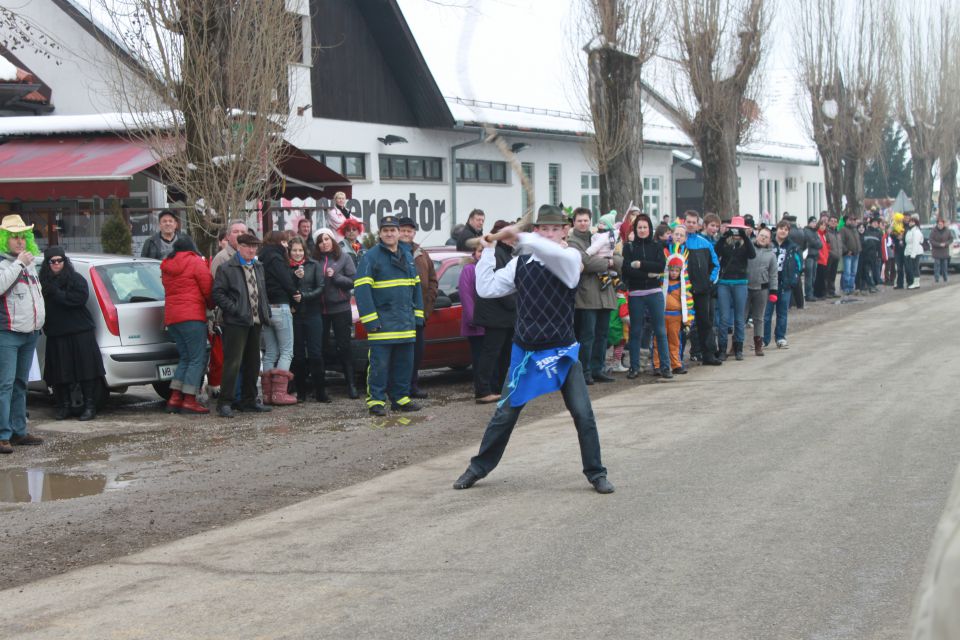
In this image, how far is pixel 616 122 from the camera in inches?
839

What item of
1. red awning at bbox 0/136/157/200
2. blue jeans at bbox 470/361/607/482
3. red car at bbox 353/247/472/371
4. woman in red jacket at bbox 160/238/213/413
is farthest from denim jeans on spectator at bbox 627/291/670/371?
red awning at bbox 0/136/157/200

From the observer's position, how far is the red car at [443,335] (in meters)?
13.1

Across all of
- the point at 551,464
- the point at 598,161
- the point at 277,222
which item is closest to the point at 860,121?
the point at 598,161

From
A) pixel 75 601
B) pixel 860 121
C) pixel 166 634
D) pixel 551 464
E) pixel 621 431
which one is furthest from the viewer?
pixel 860 121

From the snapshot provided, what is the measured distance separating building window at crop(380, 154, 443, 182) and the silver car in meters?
13.5

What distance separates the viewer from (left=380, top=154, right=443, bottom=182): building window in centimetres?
2586

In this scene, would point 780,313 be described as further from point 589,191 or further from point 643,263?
point 589,191

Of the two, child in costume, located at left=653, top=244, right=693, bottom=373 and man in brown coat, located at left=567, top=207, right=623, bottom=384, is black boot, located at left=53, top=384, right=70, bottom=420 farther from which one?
child in costume, located at left=653, top=244, right=693, bottom=373

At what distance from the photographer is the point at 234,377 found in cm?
1187

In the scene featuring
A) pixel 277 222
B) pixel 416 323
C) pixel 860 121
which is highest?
pixel 860 121

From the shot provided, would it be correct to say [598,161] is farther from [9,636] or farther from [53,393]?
[9,636]

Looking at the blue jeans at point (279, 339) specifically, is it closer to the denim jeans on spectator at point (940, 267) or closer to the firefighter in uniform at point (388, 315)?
the firefighter in uniform at point (388, 315)

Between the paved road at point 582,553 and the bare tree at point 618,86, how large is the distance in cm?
1189

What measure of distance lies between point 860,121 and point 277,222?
2530 cm
